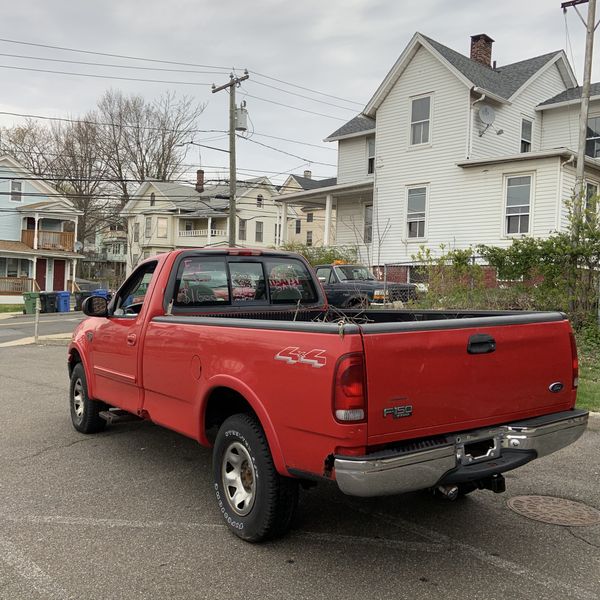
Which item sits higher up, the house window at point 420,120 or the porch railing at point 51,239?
the house window at point 420,120

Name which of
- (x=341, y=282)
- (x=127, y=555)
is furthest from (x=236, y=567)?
(x=341, y=282)

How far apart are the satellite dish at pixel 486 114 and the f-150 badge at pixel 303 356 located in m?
19.8

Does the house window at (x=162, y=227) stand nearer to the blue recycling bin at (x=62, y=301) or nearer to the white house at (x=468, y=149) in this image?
the blue recycling bin at (x=62, y=301)

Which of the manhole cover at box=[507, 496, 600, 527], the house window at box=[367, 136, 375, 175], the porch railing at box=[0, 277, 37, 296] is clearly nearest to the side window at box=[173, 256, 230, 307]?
the manhole cover at box=[507, 496, 600, 527]

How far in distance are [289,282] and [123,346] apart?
5.32ft

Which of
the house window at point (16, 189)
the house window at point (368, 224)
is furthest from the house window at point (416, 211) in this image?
the house window at point (16, 189)

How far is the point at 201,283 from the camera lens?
5.21 metres

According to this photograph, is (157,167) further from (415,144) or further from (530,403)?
(530,403)

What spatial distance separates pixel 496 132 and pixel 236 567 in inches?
828

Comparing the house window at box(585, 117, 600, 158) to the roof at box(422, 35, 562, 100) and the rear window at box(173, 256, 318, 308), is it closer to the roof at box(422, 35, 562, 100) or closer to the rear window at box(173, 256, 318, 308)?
the roof at box(422, 35, 562, 100)

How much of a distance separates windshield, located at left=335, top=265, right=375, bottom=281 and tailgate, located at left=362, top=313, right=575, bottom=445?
1397 cm

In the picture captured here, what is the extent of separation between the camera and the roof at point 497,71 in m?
21.3

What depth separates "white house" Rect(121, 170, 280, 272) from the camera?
50.1 metres

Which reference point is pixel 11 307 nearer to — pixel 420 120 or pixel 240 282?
pixel 420 120
